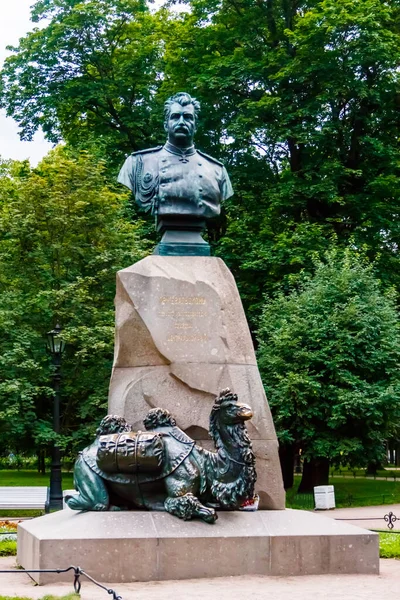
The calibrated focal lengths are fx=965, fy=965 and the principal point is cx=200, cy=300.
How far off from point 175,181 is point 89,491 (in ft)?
13.7

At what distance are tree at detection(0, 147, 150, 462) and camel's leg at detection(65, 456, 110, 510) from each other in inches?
481

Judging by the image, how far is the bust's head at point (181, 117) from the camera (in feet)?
39.5

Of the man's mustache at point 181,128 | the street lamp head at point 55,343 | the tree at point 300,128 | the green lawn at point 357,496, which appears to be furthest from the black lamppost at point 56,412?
the man's mustache at point 181,128

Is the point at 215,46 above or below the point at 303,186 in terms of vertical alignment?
above

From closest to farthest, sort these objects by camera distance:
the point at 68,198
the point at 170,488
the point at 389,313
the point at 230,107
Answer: the point at 170,488
the point at 389,313
the point at 68,198
the point at 230,107

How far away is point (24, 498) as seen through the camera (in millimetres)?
20219

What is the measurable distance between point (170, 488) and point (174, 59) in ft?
73.5

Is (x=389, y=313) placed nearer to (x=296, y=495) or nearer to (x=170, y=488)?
(x=296, y=495)

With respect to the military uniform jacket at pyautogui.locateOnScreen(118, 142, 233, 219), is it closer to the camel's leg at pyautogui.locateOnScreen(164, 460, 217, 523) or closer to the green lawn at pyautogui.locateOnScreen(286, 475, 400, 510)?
the camel's leg at pyautogui.locateOnScreen(164, 460, 217, 523)

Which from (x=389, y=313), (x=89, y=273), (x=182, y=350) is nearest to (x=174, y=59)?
(x=89, y=273)

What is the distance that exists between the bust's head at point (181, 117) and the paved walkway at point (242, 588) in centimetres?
564

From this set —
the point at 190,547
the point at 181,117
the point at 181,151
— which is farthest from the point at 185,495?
the point at 181,117

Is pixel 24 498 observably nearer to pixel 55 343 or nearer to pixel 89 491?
pixel 55 343

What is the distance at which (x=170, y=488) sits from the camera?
375 inches
